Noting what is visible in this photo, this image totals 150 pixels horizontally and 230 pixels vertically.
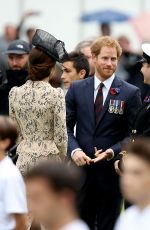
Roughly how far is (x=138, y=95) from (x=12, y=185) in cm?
312

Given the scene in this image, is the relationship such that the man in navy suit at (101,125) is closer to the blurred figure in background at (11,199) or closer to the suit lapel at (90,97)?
the suit lapel at (90,97)

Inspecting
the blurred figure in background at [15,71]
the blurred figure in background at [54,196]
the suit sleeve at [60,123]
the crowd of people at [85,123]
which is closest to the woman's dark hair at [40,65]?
the crowd of people at [85,123]

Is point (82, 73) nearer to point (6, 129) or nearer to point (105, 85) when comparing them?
point (105, 85)

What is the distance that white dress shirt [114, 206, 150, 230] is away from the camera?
6.48 metres

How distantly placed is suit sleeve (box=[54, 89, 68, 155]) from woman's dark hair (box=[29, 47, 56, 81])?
0.64ft

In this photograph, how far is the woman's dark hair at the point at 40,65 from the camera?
32.9ft

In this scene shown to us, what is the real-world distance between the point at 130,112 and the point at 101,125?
0.27 meters

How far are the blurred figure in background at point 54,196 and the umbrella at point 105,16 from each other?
17732 mm

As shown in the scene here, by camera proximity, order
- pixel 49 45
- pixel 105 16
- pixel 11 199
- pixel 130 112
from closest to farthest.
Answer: pixel 11 199
pixel 49 45
pixel 130 112
pixel 105 16

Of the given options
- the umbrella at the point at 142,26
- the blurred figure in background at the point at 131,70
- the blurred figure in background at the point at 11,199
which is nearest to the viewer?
the blurred figure in background at the point at 11,199

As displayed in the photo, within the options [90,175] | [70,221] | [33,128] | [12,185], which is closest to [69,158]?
[90,175]

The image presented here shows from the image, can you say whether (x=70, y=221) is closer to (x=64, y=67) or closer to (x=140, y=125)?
(x=140, y=125)

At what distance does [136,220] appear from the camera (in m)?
6.55

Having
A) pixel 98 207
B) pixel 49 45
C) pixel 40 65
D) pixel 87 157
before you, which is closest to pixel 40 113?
pixel 40 65
